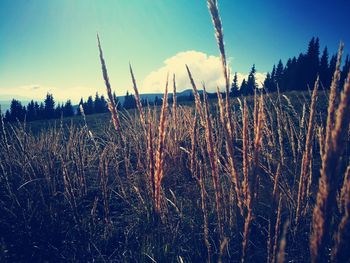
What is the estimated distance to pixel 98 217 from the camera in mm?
2232

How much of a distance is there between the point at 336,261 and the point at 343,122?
18.5 inches

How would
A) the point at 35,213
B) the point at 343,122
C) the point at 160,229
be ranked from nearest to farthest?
the point at 343,122, the point at 160,229, the point at 35,213

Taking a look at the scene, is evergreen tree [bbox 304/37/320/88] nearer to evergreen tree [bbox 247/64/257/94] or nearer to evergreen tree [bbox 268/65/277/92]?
evergreen tree [bbox 268/65/277/92]

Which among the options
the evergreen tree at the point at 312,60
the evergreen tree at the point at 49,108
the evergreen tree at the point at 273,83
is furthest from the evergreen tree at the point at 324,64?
the evergreen tree at the point at 49,108

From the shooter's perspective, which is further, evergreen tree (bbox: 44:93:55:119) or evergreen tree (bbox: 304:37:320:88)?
evergreen tree (bbox: 44:93:55:119)

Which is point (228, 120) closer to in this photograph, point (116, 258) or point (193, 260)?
point (193, 260)

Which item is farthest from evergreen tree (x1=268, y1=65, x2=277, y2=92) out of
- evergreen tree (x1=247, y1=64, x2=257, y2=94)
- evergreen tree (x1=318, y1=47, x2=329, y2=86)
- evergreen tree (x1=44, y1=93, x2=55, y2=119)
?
evergreen tree (x1=44, y1=93, x2=55, y2=119)

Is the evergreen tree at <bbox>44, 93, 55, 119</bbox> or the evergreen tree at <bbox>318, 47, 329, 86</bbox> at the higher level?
the evergreen tree at <bbox>318, 47, 329, 86</bbox>

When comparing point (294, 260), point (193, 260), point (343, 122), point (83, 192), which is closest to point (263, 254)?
point (294, 260)

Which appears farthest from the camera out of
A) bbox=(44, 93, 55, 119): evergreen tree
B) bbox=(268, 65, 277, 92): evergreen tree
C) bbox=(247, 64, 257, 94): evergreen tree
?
bbox=(44, 93, 55, 119): evergreen tree

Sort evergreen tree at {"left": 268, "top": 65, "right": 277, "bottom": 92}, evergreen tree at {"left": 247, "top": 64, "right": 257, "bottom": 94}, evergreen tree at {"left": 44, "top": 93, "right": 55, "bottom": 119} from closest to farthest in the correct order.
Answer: evergreen tree at {"left": 247, "top": 64, "right": 257, "bottom": 94}, evergreen tree at {"left": 268, "top": 65, "right": 277, "bottom": 92}, evergreen tree at {"left": 44, "top": 93, "right": 55, "bottom": 119}

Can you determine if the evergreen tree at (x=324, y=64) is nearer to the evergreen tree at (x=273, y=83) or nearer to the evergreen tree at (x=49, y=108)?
the evergreen tree at (x=273, y=83)

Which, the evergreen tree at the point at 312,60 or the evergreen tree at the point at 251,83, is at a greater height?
the evergreen tree at the point at 312,60

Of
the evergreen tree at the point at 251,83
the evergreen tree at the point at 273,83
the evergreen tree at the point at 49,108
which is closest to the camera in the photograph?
the evergreen tree at the point at 251,83
